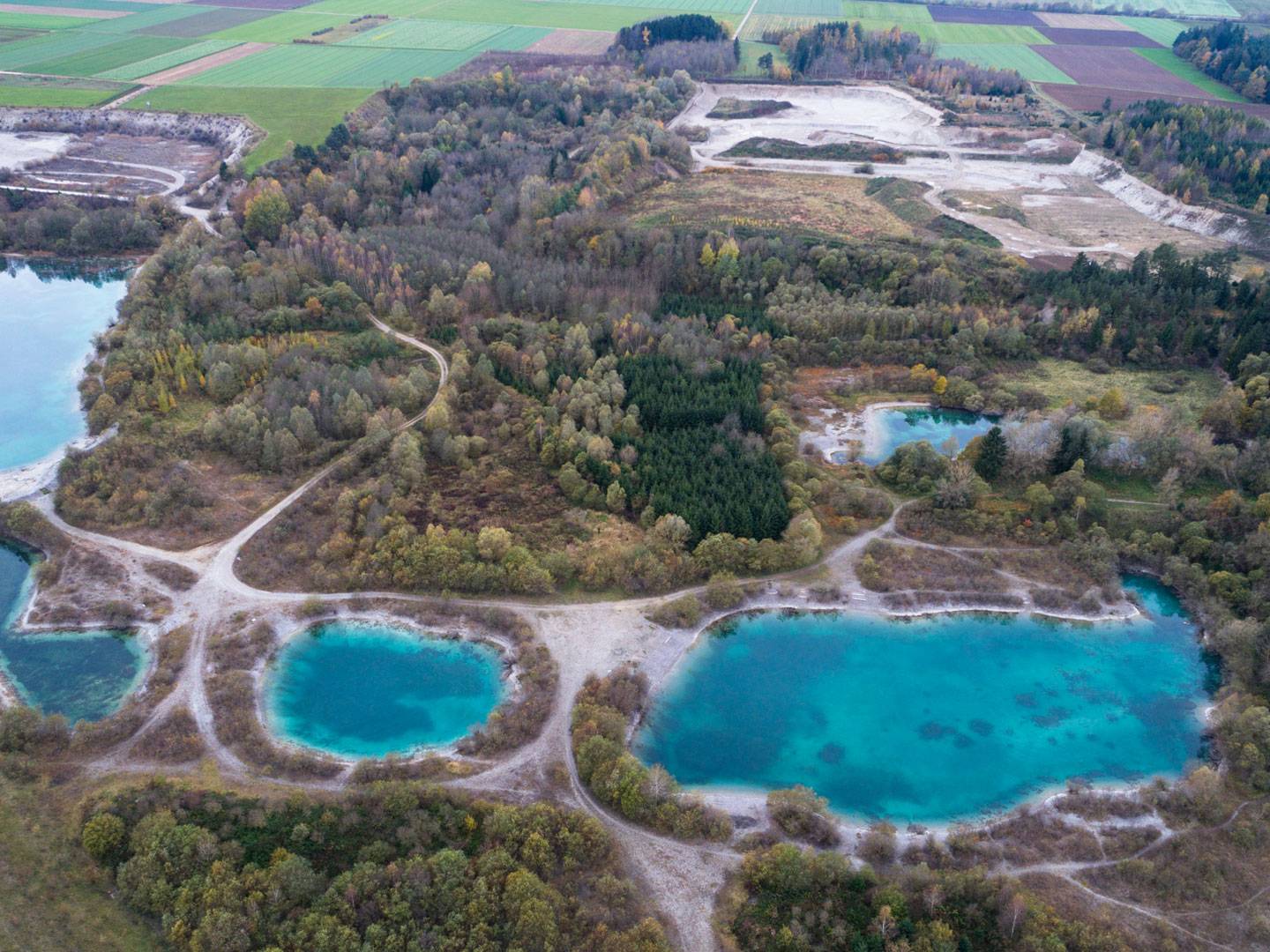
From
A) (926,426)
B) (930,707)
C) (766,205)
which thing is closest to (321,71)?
(766,205)

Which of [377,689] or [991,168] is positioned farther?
[991,168]

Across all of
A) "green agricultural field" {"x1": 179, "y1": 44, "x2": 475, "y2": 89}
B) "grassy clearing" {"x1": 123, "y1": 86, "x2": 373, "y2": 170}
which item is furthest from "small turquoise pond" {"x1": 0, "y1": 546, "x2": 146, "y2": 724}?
"green agricultural field" {"x1": 179, "y1": 44, "x2": 475, "y2": 89}

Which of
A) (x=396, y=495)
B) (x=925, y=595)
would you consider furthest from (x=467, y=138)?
(x=925, y=595)

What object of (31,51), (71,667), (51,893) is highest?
(31,51)

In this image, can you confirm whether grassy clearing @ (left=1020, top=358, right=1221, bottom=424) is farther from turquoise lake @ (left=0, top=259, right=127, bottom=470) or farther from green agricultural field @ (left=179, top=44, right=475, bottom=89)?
green agricultural field @ (left=179, top=44, right=475, bottom=89)

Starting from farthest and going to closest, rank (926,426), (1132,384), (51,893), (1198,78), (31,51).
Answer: (31,51) < (1198,78) < (1132,384) < (926,426) < (51,893)

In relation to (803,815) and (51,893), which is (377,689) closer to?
(51,893)

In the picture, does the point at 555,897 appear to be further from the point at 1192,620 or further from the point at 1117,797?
the point at 1192,620
